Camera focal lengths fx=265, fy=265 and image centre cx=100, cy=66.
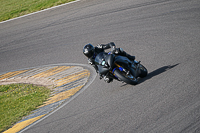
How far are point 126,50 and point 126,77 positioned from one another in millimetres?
3163

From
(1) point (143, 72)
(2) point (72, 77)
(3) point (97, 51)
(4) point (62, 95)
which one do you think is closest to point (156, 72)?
(1) point (143, 72)

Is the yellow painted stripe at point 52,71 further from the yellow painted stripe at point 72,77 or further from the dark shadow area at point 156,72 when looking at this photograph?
the dark shadow area at point 156,72

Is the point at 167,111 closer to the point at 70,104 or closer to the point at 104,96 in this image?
the point at 104,96

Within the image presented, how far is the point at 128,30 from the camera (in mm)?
11453

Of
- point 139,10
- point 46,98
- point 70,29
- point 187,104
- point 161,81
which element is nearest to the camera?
point 187,104

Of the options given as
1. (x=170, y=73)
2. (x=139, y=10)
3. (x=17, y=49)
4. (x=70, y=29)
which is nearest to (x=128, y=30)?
(x=139, y=10)

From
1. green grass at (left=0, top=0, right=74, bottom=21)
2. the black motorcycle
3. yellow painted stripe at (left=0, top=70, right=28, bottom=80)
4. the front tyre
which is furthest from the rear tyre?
green grass at (left=0, top=0, right=74, bottom=21)

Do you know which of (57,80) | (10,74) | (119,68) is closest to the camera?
(119,68)

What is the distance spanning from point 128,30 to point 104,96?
4849 mm

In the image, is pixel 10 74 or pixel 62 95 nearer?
pixel 62 95

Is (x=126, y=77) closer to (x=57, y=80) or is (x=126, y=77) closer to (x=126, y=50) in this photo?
(x=126, y=50)

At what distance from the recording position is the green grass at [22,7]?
56.5 ft

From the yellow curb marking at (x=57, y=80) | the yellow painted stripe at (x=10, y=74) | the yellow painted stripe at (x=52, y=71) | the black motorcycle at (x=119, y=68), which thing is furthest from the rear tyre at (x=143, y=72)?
the yellow painted stripe at (x=10, y=74)

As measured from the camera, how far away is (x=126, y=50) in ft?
33.2
